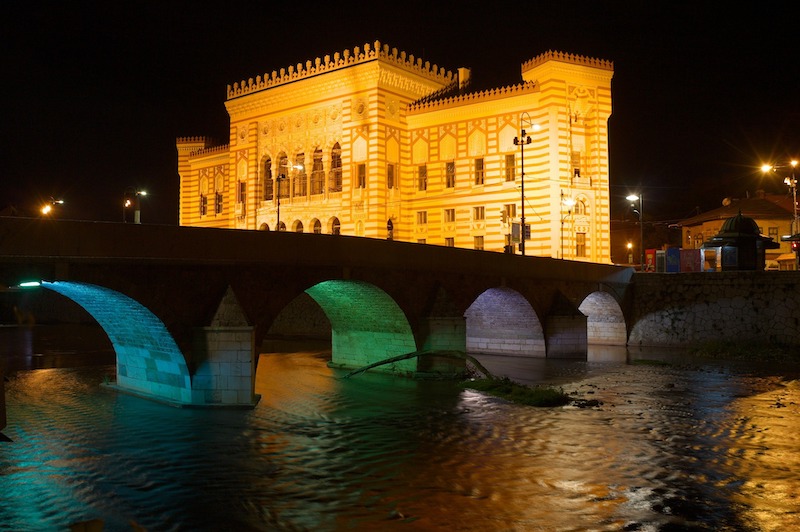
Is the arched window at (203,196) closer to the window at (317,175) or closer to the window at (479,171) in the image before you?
the window at (317,175)

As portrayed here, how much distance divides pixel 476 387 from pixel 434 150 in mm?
25402

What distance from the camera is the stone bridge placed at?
17969 millimetres

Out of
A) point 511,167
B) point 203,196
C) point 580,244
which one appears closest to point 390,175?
point 511,167

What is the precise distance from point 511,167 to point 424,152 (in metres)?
6.31

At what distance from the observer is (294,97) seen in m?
51.4

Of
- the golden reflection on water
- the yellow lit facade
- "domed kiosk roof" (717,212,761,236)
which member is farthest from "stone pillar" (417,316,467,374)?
"domed kiosk roof" (717,212,761,236)

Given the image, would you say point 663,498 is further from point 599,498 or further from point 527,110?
point 527,110

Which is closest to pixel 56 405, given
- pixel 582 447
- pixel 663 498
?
pixel 582 447

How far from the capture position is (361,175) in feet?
158

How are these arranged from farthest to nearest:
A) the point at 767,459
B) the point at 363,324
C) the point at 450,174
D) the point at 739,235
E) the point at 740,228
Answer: the point at 450,174
the point at 740,228
the point at 739,235
the point at 363,324
the point at 767,459

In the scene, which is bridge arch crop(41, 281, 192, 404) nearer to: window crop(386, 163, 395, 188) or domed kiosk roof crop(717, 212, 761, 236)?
window crop(386, 163, 395, 188)

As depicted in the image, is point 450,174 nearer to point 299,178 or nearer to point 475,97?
point 475,97

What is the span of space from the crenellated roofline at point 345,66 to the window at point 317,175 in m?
5.37

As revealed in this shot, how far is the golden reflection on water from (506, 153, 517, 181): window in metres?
23.2
